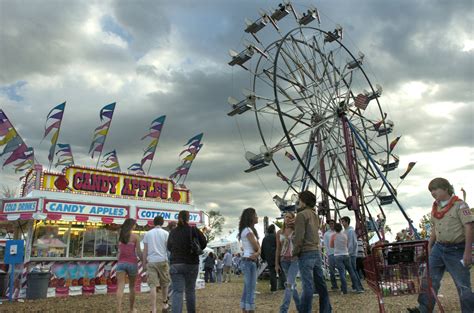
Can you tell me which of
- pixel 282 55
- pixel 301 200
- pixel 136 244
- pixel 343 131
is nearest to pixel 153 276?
pixel 136 244

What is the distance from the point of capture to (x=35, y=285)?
1092 cm

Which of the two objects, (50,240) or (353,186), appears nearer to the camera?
(50,240)

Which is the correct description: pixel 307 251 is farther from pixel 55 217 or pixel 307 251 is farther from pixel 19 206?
pixel 19 206

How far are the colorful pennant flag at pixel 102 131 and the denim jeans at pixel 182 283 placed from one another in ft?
42.5

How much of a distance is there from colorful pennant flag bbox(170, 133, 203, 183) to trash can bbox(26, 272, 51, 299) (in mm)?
8831

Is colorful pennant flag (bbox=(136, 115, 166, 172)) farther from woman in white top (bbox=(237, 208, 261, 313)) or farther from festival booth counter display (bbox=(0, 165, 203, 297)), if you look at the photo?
woman in white top (bbox=(237, 208, 261, 313))

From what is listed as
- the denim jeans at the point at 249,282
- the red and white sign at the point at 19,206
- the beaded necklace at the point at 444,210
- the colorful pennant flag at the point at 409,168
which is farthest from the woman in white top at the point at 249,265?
the colorful pennant flag at the point at 409,168

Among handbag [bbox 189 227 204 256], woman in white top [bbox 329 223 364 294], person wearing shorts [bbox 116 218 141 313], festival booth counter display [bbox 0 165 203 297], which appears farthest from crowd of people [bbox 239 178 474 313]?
festival booth counter display [bbox 0 165 203 297]

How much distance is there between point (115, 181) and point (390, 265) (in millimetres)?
11829

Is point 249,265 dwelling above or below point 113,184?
below

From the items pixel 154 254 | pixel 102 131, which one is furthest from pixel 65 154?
pixel 154 254

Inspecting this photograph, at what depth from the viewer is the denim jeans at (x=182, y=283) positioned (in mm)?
4961

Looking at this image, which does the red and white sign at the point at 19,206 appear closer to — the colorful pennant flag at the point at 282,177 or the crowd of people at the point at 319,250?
the crowd of people at the point at 319,250

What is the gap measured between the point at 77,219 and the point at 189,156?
8.09 meters
